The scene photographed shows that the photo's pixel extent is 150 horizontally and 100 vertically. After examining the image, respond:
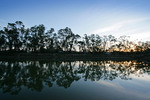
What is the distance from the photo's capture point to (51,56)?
3794 cm

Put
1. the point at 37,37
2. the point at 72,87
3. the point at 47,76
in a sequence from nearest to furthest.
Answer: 1. the point at 72,87
2. the point at 47,76
3. the point at 37,37

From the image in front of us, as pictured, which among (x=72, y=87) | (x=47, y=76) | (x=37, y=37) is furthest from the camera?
(x=37, y=37)

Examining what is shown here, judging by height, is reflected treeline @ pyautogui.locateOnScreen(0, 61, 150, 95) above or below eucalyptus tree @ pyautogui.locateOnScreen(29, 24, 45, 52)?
below

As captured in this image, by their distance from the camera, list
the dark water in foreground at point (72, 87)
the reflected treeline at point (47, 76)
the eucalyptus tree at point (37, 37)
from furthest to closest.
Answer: the eucalyptus tree at point (37, 37) → the reflected treeline at point (47, 76) → the dark water in foreground at point (72, 87)

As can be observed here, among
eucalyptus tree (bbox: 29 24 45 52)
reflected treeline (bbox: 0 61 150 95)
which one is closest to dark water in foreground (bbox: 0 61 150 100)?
reflected treeline (bbox: 0 61 150 95)

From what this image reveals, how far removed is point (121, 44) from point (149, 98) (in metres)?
56.1

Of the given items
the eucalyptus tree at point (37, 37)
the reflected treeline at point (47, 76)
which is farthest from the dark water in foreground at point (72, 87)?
the eucalyptus tree at point (37, 37)

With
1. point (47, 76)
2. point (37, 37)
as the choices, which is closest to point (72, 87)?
point (47, 76)

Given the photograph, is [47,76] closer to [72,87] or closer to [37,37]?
[72,87]

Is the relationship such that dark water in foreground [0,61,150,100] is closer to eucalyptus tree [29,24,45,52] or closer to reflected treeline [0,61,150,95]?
reflected treeline [0,61,150,95]

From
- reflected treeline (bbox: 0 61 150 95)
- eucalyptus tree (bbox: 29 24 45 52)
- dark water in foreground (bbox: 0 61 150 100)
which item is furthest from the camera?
eucalyptus tree (bbox: 29 24 45 52)

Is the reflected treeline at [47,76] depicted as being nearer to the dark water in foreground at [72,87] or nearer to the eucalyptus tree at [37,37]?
the dark water in foreground at [72,87]

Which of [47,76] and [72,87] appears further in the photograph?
[47,76]

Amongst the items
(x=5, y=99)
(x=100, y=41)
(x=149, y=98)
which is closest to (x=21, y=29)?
(x=100, y=41)
